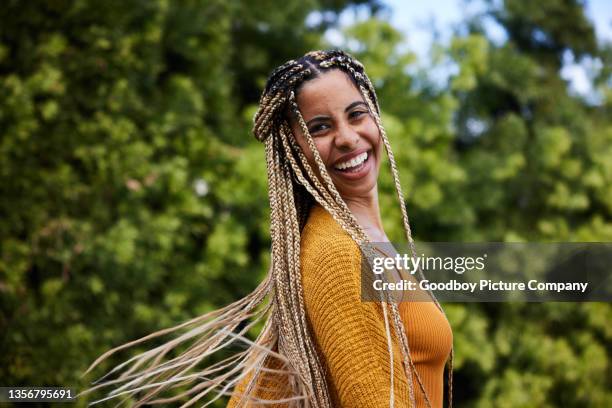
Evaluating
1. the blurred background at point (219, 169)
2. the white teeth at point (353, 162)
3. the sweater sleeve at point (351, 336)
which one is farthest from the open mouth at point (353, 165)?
the blurred background at point (219, 169)

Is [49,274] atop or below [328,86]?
atop

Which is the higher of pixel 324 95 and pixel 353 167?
pixel 324 95

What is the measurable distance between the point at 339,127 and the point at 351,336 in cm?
48

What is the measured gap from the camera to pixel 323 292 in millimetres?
1399

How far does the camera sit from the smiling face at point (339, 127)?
1.58 m

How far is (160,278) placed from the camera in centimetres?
476

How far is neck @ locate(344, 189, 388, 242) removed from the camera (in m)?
1.68

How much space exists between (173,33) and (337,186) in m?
3.95

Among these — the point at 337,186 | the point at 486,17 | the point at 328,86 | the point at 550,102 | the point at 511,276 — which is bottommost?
the point at 337,186

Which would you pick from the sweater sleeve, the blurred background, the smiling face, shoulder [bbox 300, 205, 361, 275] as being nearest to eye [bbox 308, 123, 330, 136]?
the smiling face

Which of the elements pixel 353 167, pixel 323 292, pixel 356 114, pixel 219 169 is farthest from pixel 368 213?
pixel 219 169

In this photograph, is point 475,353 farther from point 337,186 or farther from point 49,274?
point 337,186

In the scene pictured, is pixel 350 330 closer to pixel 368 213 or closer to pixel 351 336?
pixel 351 336

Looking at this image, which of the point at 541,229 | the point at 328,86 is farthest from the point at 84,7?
the point at 541,229
